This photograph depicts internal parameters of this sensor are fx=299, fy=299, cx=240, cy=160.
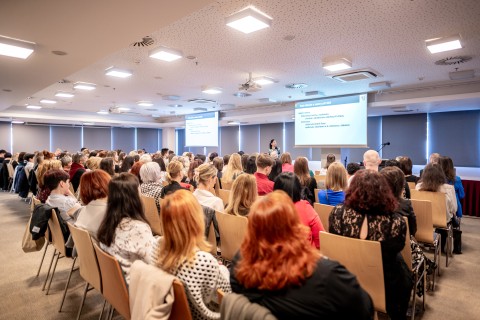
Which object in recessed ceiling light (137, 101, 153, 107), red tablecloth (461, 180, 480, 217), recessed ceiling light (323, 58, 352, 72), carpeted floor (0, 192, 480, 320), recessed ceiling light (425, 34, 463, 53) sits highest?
recessed ceiling light (137, 101, 153, 107)

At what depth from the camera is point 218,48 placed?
4.56m

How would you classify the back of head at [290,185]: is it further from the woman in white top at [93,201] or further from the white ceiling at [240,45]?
the white ceiling at [240,45]

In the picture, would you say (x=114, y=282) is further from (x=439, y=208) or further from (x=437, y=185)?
(x=437, y=185)

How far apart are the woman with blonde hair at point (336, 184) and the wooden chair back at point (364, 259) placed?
4.36ft

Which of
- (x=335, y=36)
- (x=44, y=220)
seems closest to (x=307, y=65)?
(x=335, y=36)

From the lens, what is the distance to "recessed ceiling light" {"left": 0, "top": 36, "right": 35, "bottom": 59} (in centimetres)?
349

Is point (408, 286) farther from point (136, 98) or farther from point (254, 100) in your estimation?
point (136, 98)

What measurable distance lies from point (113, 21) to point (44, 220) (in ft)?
6.86

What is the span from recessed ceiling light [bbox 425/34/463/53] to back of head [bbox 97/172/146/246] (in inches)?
171

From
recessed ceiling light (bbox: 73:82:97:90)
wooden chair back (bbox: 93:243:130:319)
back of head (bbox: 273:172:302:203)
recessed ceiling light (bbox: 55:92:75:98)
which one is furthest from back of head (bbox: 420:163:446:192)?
recessed ceiling light (bbox: 55:92:75:98)

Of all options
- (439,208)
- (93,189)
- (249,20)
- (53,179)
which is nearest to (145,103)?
(53,179)

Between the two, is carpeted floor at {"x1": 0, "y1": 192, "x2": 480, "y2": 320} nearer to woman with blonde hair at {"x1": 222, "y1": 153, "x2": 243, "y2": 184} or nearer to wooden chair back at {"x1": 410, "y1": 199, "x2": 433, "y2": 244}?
wooden chair back at {"x1": 410, "y1": 199, "x2": 433, "y2": 244}

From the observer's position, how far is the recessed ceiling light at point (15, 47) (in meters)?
3.49

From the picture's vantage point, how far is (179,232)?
1503 millimetres
